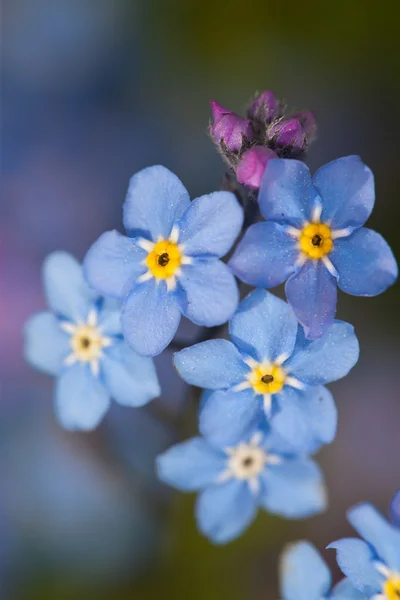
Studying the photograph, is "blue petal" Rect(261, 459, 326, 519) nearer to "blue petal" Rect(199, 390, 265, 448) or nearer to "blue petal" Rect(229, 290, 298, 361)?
"blue petal" Rect(199, 390, 265, 448)

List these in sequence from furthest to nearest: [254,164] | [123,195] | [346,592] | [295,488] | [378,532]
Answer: [123,195], [295,488], [346,592], [378,532], [254,164]

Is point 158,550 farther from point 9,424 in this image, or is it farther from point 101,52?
point 101,52

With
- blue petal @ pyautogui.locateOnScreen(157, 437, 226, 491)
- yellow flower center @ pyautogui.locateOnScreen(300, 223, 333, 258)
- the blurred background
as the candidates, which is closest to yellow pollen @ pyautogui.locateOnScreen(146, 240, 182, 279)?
yellow flower center @ pyautogui.locateOnScreen(300, 223, 333, 258)

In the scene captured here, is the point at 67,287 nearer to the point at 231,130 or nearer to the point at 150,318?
the point at 150,318

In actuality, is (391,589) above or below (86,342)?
below

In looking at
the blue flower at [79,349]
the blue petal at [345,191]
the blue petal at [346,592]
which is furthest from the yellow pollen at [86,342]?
the blue petal at [346,592]

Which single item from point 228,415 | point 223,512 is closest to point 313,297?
point 228,415

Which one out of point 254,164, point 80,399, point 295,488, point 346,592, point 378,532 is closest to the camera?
point 254,164
